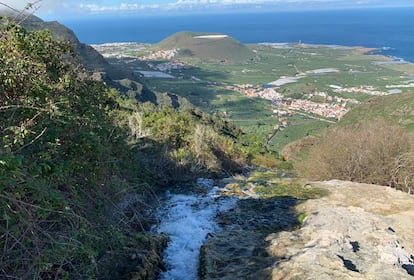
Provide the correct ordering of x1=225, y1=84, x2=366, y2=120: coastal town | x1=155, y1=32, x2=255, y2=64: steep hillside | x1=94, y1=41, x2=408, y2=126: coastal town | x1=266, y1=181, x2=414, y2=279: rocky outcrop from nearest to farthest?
x1=266, y1=181, x2=414, y2=279: rocky outcrop → x1=225, y1=84, x2=366, y2=120: coastal town → x1=94, y1=41, x2=408, y2=126: coastal town → x1=155, y1=32, x2=255, y2=64: steep hillside

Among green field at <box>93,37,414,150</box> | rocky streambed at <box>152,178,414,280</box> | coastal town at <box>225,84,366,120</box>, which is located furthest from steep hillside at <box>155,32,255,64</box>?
rocky streambed at <box>152,178,414,280</box>

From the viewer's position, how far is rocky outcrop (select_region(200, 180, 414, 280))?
14.9 ft

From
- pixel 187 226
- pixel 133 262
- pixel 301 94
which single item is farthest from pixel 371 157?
pixel 301 94

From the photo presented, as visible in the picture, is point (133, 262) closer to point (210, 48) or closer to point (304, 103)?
point (304, 103)

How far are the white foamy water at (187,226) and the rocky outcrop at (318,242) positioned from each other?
26cm

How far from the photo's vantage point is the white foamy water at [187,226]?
5582 mm

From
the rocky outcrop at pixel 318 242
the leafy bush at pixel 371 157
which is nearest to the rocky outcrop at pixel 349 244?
the rocky outcrop at pixel 318 242

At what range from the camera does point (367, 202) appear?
7.70m

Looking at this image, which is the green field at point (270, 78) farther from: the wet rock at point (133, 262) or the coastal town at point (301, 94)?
the wet rock at point (133, 262)

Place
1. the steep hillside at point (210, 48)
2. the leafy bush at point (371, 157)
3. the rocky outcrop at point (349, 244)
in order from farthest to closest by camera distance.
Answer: the steep hillside at point (210, 48) < the leafy bush at point (371, 157) < the rocky outcrop at point (349, 244)

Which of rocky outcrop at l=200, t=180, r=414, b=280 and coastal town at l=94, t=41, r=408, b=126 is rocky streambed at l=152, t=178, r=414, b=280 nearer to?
rocky outcrop at l=200, t=180, r=414, b=280

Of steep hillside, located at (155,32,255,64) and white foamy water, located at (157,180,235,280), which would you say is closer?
white foamy water, located at (157,180,235,280)

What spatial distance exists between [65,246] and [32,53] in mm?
2473

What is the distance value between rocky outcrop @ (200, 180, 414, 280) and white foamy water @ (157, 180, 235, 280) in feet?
0.86
